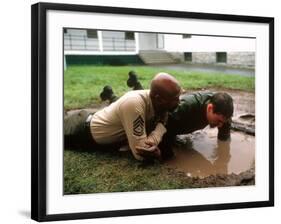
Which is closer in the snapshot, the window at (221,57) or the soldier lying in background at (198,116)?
the soldier lying in background at (198,116)

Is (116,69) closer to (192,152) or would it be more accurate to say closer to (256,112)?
(192,152)

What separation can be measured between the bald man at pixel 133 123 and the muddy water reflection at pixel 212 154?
122 mm

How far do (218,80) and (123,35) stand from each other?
482 mm

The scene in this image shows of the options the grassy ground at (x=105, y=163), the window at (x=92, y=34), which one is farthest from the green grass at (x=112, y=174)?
the window at (x=92, y=34)

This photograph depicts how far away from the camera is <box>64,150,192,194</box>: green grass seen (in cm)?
257

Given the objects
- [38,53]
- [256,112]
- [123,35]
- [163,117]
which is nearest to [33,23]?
[38,53]

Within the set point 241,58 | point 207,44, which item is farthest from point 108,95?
point 241,58

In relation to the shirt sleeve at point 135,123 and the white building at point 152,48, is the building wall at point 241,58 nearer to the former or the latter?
the white building at point 152,48

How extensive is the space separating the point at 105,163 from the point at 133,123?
0.19 metres

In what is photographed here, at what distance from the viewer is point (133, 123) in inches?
105

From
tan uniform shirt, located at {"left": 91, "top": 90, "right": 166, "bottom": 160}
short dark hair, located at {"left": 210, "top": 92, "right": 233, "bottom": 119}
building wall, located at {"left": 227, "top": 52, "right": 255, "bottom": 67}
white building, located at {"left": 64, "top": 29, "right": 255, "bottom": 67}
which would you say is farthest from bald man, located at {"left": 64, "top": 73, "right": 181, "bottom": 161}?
building wall, located at {"left": 227, "top": 52, "right": 255, "bottom": 67}

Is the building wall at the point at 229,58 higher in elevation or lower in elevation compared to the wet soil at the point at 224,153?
higher

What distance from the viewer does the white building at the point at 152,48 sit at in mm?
2568

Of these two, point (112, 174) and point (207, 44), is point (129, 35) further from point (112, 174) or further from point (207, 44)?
point (112, 174)
